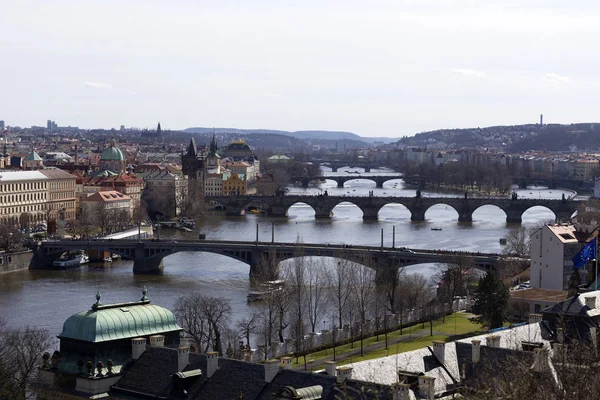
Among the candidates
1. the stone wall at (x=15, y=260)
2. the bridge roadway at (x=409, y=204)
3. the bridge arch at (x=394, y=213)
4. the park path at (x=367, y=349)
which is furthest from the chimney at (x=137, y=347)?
the bridge arch at (x=394, y=213)

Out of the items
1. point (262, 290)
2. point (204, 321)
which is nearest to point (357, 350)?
point (204, 321)

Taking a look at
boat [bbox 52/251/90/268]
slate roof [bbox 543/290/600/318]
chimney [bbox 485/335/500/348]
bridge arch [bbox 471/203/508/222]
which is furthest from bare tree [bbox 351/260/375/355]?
bridge arch [bbox 471/203/508/222]

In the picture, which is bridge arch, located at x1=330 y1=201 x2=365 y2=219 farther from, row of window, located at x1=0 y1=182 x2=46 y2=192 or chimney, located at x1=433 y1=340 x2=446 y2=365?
chimney, located at x1=433 y1=340 x2=446 y2=365

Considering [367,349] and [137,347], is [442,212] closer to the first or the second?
[367,349]

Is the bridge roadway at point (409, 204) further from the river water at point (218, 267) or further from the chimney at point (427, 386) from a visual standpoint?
the chimney at point (427, 386)

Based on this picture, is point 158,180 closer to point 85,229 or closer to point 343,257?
point 85,229

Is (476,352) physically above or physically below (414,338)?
above
